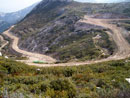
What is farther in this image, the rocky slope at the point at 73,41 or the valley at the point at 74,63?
the rocky slope at the point at 73,41

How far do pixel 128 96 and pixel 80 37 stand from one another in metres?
49.7

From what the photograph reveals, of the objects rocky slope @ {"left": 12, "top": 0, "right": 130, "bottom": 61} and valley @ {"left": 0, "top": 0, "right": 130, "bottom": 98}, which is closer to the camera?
valley @ {"left": 0, "top": 0, "right": 130, "bottom": 98}

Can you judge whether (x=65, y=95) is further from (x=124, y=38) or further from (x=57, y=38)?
(x=57, y=38)

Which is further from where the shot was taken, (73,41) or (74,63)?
(73,41)

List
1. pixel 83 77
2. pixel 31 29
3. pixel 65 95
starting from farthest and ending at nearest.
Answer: pixel 31 29 < pixel 83 77 < pixel 65 95

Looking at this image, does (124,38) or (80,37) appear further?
(80,37)

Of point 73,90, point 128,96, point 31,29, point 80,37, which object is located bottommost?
point 31,29

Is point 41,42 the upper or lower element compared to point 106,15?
lower

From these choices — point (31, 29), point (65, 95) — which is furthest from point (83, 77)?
point (31, 29)

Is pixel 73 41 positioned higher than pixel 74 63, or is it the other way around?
pixel 74 63

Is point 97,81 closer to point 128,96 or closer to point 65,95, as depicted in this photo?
point 65,95

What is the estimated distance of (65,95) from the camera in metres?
8.86

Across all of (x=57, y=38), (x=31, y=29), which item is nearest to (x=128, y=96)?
(x=57, y=38)

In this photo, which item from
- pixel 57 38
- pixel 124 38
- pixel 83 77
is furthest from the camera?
pixel 57 38
